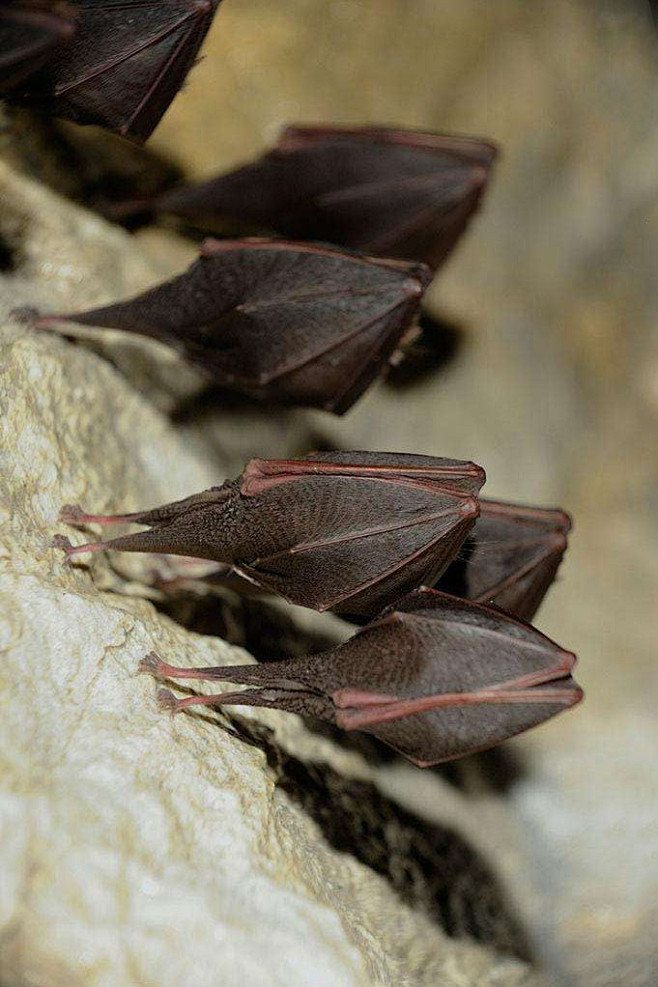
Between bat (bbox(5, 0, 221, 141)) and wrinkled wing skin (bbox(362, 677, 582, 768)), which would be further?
bat (bbox(5, 0, 221, 141))

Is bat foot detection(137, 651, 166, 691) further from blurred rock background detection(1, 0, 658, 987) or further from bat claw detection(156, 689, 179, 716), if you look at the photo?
blurred rock background detection(1, 0, 658, 987)

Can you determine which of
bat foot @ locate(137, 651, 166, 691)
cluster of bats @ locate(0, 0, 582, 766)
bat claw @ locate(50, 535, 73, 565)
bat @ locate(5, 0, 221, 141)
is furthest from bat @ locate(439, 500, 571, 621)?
bat @ locate(5, 0, 221, 141)

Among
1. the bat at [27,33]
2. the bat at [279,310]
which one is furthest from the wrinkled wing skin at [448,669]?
the bat at [27,33]

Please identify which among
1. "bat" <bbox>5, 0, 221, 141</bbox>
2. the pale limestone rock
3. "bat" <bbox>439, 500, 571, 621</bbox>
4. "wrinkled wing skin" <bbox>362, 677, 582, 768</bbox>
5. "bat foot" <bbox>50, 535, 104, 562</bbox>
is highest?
"bat" <bbox>5, 0, 221, 141</bbox>

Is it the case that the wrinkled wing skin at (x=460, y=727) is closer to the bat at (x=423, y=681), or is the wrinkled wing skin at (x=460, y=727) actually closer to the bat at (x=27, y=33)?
the bat at (x=423, y=681)

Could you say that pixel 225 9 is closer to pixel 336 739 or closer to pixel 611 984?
pixel 336 739

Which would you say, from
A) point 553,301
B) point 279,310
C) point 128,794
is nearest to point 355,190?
point 279,310

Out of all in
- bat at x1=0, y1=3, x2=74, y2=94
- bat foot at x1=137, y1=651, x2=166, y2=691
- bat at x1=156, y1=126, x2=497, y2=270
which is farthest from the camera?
bat at x1=156, y1=126, x2=497, y2=270
